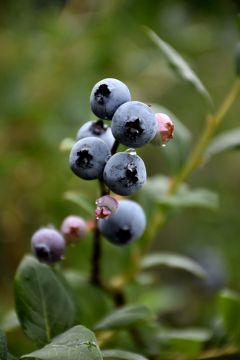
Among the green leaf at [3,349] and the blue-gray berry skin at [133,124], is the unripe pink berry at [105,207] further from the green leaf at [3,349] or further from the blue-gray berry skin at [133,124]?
the green leaf at [3,349]

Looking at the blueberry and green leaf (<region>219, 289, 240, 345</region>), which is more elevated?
the blueberry

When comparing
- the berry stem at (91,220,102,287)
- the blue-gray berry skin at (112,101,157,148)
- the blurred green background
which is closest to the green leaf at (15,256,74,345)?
the berry stem at (91,220,102,287)

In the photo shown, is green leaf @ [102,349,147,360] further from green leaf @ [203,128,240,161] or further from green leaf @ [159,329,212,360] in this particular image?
green leaf @ [203,128,240,161]

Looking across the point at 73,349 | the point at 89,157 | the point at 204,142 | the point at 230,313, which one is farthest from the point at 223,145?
the point at 73,349

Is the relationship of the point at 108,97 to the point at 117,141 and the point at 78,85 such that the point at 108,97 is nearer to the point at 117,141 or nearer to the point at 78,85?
the point at 117,141

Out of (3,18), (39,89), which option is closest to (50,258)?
(39,89)

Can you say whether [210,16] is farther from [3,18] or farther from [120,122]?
[120,122]

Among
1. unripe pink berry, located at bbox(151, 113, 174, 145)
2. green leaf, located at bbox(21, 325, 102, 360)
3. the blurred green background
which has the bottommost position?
green leaf, located at bbox(21, 325, 102, 360)

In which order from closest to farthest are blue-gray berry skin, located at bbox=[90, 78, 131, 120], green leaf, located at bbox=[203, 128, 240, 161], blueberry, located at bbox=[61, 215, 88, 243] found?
blue-gray berry skin, located at bbox=[90, 78, 131, 120]
blueberry, located at bbox=[61, 215, 88, 243]
green leaf, located at bbox=[203, 128, 240, 161]
